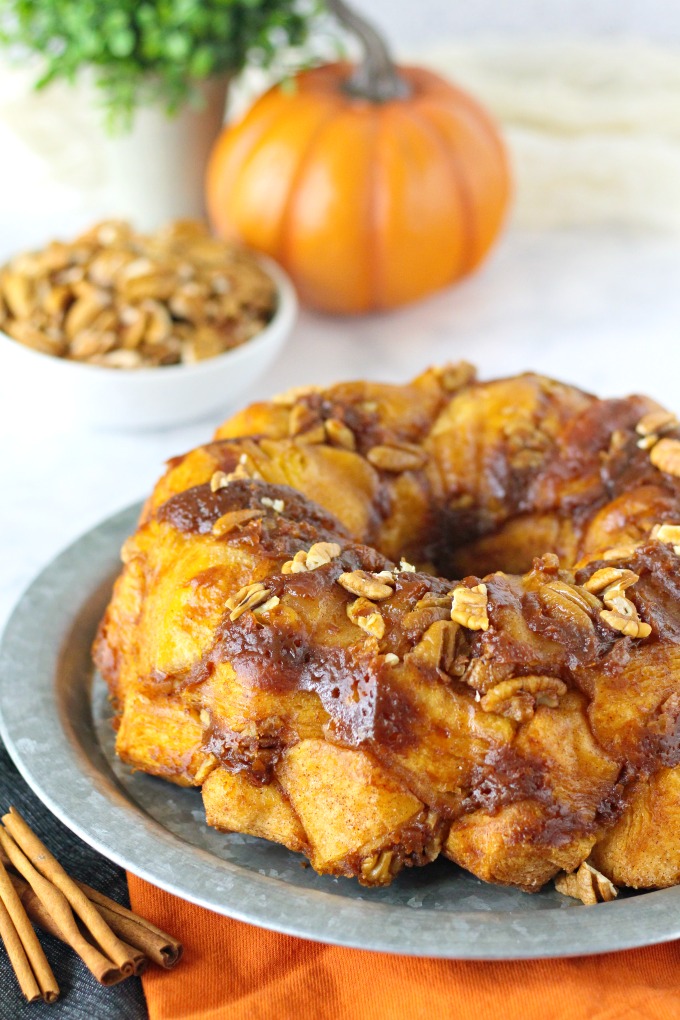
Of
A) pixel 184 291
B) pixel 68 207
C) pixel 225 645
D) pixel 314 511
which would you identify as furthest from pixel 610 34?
pixel 225 645

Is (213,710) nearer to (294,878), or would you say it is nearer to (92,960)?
(294,878)

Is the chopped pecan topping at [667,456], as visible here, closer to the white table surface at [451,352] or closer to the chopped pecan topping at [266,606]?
the chopped pecan topping at [266,606]

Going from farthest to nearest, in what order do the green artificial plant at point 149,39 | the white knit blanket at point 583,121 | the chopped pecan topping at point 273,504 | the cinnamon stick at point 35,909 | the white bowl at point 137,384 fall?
the white knit blanket at point 583,121, the green artificial plant at point 149,39, the white bowl at point 137,384, the chopped pecan topping at point 273,504, the cinnamon stick at point 35,909

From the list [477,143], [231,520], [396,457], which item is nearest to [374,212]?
[477,143]

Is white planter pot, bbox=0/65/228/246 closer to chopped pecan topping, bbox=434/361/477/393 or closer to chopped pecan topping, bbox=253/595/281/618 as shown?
chopped pecan topping, bbox=434/361/477/393

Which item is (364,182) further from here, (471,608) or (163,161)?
(471,608)

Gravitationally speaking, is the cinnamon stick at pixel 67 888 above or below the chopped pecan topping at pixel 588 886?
below

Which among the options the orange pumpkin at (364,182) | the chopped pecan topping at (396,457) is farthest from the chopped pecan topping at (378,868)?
the orange pumpkin at (364,182)
